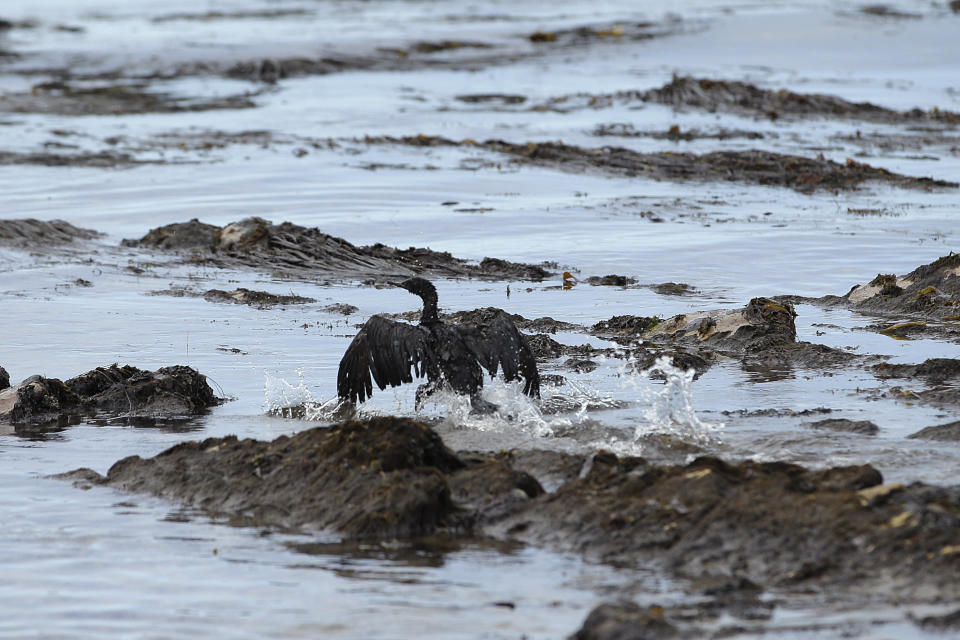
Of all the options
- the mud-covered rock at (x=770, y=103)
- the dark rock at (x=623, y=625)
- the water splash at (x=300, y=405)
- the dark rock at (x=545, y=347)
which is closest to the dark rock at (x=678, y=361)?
the dark rock at (x=545, y=347)

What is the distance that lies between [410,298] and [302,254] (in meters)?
2.22

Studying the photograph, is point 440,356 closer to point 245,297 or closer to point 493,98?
point 245,297

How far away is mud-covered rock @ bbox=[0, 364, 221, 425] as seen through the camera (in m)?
9.24

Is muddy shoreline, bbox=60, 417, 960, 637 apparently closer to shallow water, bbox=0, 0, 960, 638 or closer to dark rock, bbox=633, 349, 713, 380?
shallow water, bbox=0, 0, 960, 638

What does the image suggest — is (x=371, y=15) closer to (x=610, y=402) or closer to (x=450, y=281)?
(x=450, y=281)

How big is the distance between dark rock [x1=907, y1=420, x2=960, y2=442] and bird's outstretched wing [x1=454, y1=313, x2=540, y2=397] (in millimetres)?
2316

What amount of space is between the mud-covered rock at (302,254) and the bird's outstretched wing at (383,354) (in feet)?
18.1

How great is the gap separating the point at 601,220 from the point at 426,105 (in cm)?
1354

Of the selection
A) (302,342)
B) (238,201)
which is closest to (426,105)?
(238,201)

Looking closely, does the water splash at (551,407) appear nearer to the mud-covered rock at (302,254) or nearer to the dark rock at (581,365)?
the dark rock at (581,365)

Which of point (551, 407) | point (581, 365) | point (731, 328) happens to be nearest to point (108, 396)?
point (551, 407)

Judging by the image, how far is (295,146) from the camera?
23.9m

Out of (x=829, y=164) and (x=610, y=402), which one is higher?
(x=829, y=164)

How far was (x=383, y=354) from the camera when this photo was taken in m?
8.45
